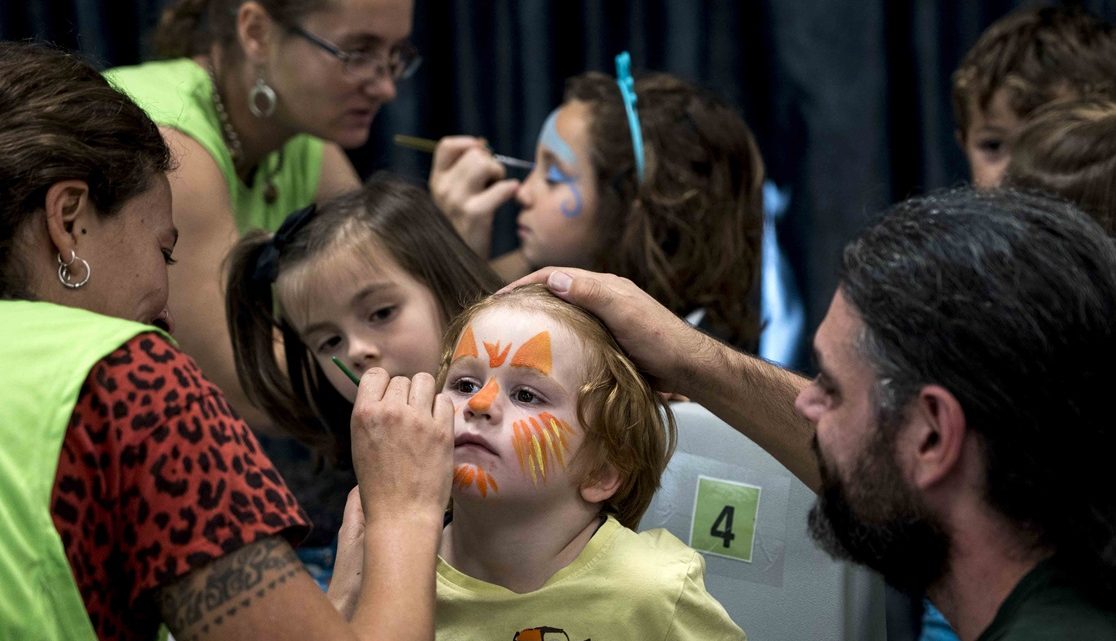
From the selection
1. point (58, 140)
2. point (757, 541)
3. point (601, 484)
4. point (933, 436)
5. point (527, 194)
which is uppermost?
point (58, 140)

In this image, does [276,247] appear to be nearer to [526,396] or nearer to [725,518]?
[526,396]

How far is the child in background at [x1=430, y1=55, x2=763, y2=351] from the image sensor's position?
2432mm

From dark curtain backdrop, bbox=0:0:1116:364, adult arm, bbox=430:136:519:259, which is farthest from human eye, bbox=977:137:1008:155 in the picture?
adult arm, bbox=430:136:519:259

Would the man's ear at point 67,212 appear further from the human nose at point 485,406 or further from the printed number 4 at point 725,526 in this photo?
the printed number 4 at point 725,526

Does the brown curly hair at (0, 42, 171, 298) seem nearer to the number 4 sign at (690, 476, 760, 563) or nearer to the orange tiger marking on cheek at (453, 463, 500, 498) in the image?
the orange tiger marking on cheek at (453, 463, 500, 498)

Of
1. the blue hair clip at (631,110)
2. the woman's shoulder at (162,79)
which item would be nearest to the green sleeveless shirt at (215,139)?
the woman's shoulder at (162,79)

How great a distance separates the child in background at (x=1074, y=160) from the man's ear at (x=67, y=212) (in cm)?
123

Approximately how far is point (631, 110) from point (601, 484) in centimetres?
108

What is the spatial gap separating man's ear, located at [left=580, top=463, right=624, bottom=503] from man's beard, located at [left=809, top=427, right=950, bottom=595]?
34 centimetres

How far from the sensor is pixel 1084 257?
1177 mm

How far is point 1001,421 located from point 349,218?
3.68 ft

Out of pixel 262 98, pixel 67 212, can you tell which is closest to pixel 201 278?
pixel 262 98

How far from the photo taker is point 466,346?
61.0 inches

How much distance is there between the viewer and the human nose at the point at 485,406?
148 cm
